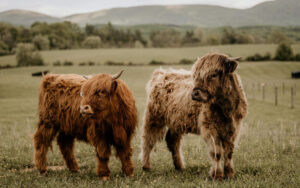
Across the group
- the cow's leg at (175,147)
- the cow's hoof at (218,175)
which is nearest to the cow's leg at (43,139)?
the cow's leg at (175,147)

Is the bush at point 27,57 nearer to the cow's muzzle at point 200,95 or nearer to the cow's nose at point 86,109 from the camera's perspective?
the cow's nose at point 86,109

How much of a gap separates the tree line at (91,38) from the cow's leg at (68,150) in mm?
76844

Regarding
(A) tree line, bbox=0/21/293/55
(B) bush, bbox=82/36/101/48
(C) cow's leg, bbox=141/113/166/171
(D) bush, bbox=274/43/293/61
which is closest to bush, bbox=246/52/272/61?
(D) bush, bbox=274/43/293/61

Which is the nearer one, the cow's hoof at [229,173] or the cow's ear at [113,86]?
the cow's hoof at [229,173]

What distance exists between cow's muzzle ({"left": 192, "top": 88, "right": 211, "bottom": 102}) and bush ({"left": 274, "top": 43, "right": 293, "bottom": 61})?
231ft

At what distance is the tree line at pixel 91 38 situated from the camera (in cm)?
8431

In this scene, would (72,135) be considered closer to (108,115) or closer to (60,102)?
(60,102)

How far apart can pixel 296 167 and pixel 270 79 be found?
2040 inches

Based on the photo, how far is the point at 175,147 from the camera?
6.83 metres

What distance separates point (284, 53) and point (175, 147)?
232ft

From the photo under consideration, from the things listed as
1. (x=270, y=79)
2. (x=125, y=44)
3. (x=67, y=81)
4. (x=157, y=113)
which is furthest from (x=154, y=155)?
(x=125, y=44)

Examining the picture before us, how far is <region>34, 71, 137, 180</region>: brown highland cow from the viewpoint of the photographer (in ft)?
18.8

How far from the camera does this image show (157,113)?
664 cm

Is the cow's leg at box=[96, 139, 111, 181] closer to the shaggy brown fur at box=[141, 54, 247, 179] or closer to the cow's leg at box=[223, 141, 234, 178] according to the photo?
the shaggy brown fur at box=[141, 54, 247, 179]
